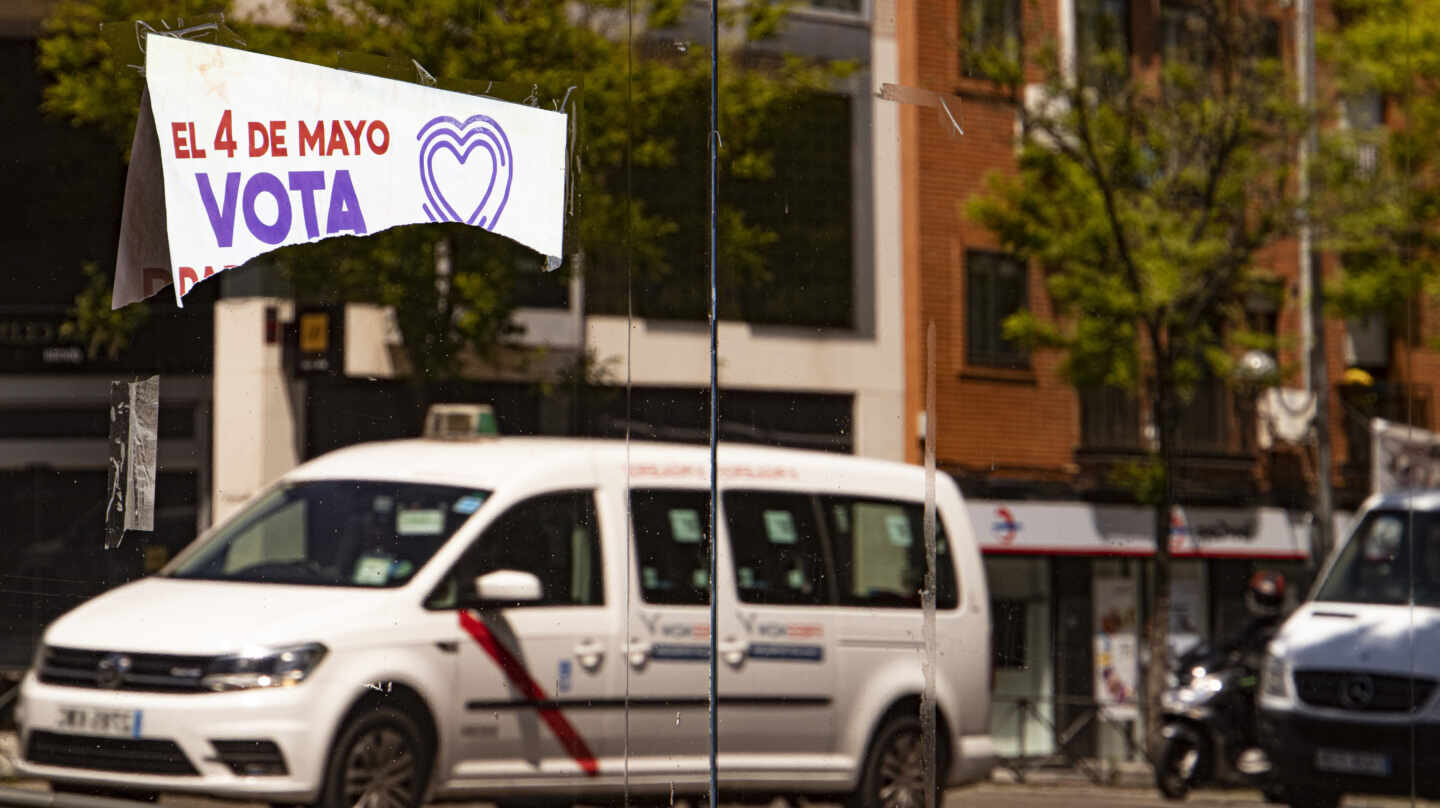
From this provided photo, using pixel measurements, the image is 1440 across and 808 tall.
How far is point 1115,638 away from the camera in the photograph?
6000mm

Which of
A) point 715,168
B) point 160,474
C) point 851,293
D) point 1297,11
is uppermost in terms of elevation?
point 1297,11

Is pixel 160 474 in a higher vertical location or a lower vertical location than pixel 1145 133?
lower

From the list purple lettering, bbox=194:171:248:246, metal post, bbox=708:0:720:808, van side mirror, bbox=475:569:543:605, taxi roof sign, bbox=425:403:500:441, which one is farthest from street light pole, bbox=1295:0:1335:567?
purple lettering, bbox=194:171:248:246

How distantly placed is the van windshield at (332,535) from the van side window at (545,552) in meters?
0.12

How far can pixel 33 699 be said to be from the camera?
5.98 meters

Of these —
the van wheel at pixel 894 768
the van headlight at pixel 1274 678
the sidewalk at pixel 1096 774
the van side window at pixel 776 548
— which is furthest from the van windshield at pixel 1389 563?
the van side window at pixel 776 548

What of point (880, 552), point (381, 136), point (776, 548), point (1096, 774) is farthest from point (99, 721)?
point (1096, 774)

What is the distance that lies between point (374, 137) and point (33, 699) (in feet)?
6.56

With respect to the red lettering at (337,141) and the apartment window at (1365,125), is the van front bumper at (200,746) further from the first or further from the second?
the apartment window at (1365,125)

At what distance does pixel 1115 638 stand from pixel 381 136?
2.73 m

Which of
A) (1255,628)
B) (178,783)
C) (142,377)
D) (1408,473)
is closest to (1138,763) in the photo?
(1255,628)

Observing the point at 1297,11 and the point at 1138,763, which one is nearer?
the point at 1138,763

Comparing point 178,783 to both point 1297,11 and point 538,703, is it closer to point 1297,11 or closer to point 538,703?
point 538,703

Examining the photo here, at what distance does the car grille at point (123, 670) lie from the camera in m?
5.76
